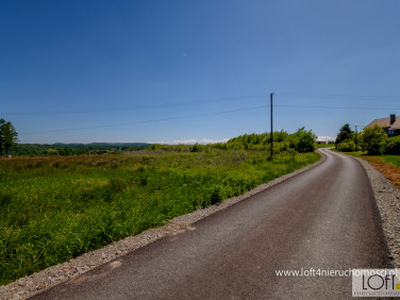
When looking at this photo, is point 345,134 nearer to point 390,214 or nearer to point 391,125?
point 391,125

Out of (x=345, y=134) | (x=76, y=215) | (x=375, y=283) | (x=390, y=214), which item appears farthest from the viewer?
(x=345, y=134)

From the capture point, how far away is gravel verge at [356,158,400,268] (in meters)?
4.36

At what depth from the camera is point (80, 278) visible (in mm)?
3504

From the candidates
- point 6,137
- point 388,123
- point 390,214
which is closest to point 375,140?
point 388,123

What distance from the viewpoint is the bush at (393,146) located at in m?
34.0

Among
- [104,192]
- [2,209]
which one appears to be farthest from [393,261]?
[2,209]

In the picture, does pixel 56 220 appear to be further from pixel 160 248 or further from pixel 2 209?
pixel 160 248

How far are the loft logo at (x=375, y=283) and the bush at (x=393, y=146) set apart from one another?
152 feet

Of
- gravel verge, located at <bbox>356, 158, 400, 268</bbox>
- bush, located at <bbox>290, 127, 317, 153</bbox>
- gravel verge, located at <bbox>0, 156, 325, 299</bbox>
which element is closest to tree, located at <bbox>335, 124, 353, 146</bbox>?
bush, located at <bbox>290, 127, 317, 153</bbox>

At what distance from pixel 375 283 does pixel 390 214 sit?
16.5ft

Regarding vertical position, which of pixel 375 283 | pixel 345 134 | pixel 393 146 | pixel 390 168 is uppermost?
pixel 345 134

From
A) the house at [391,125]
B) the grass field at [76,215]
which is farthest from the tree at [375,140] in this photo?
the grass field at [76,215]

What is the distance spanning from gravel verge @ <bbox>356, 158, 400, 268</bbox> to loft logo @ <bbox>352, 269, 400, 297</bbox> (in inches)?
18.4

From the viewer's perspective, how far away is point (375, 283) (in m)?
3.37
